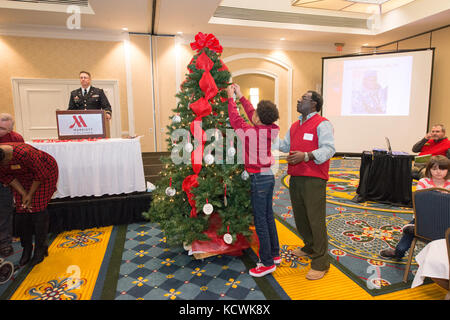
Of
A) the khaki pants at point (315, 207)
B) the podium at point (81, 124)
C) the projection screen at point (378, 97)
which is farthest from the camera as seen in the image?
the projection screen at point (378, 97)

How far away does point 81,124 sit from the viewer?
3.58 meters

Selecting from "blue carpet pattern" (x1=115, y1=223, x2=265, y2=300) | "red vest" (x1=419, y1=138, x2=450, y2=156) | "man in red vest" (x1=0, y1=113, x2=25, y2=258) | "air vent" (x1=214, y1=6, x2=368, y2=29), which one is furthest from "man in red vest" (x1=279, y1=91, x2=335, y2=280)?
"air vent" (x1=214, y1=6, x2=368, y2=29)

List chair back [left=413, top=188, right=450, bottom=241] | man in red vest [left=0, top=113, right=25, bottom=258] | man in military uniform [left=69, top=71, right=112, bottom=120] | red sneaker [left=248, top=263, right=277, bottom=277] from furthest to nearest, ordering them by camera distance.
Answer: man in military uniform [left=69, top=71, right=112, bottom=120], man in red vest [left=0, top=113, right=25, bottom=258], red sneaker [left=248, top=263, right=277, bottom=277], chair back [left=413, top=188, right=450, bottom=241]

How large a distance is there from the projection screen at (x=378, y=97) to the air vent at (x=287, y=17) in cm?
98

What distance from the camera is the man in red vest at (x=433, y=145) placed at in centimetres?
396

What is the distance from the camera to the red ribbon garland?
7.94ft

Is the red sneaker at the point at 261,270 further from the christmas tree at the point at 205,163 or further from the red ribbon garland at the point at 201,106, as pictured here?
the red ribbon garland at the point at 201,106

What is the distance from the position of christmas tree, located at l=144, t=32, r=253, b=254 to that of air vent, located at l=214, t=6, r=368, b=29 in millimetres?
5060

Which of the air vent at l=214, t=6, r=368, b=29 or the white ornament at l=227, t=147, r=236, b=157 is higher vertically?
the air vent at l=214, t=6, r=368, b=29

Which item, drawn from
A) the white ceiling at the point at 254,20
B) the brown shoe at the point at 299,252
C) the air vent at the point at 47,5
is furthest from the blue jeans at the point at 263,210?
the air vent at the point at 47,5

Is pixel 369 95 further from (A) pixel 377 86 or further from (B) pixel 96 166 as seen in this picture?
(B) pixel 96 166

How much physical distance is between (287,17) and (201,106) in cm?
620

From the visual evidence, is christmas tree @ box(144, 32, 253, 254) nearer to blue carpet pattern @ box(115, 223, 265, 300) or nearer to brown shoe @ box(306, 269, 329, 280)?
blue carpet pattern @ box(115, 223, 265, 300)
